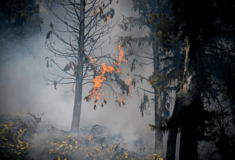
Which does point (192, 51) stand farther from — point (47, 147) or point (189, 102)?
point (47, 147)

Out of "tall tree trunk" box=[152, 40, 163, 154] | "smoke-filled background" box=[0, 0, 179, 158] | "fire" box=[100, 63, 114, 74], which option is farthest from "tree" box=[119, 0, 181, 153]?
"smoke-filled background" box=[0, 0, 179, 158]

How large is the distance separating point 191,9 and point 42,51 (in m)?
15.0

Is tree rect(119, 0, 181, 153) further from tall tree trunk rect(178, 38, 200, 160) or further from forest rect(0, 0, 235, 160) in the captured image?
tall tree trunk rect(178, 38, 200, 160)

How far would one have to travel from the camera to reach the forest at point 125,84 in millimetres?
3334

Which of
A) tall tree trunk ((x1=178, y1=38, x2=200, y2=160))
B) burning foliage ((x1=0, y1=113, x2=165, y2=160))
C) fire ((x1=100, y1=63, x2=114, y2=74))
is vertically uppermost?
fire ((x1=100, y1=63, x2=114, y2=74))

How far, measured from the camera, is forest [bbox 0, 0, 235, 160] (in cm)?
333

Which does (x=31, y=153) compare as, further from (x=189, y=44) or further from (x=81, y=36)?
(x=189, y=44)

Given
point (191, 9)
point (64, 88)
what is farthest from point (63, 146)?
point (64, 88)

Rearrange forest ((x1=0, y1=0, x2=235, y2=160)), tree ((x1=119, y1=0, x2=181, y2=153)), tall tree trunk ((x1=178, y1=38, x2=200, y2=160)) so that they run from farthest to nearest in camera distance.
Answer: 1. tree ((x1=119, y1=0, x2=181, y2=153))
2. forest ((x1=0, y1=0, x2=235, y2=160))
3. tall tree trunk ((x1=178, y1=38, x2=200, y2=160))

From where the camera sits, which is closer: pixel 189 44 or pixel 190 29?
pixel 190 29

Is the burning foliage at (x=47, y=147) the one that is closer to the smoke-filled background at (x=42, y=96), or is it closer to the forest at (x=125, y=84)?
the forest at (x=125, y=84)

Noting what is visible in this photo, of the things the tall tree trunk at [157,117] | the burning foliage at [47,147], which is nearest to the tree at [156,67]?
the tall tree trunk at [157,117]

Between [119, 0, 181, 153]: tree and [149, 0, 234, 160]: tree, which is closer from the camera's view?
[149, 0, 234, 160]: tree

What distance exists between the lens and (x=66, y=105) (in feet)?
46.2
